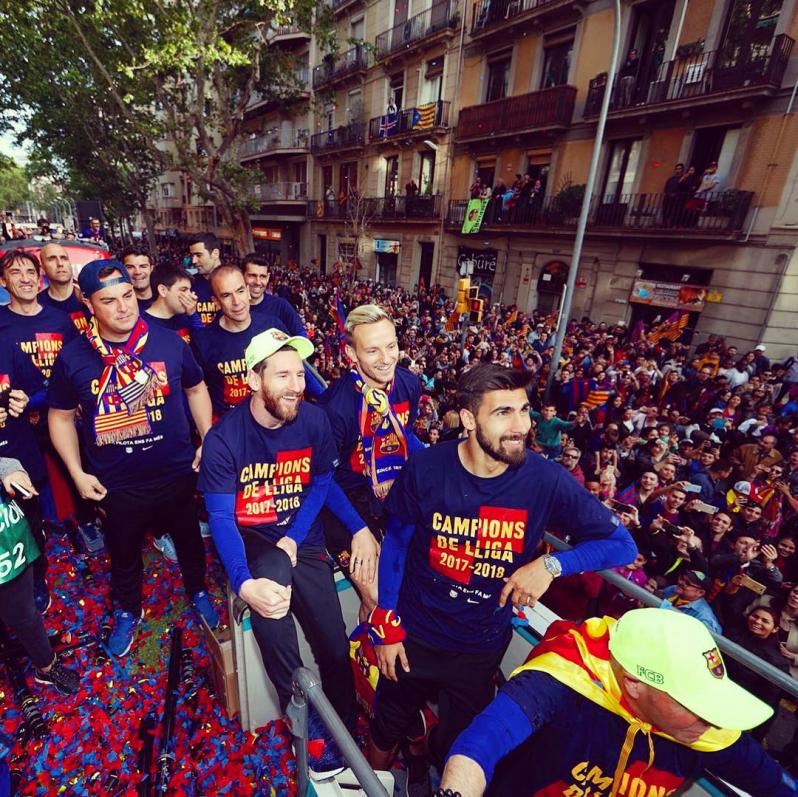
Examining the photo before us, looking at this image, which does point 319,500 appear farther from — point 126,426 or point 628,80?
point 628,80

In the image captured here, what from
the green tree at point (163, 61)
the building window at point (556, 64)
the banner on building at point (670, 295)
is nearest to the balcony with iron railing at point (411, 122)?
the building window at point (556, 64)

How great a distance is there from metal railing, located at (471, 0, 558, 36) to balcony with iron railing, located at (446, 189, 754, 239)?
692 cm

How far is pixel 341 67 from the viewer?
27422 millimetres

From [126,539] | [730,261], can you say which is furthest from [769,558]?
[730,261]

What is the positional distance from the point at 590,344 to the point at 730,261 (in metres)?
5.26

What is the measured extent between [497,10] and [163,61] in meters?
14.8

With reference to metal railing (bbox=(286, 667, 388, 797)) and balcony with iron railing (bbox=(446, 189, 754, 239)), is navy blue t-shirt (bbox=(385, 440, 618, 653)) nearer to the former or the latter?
metal railing (bbox=(286, 667, 388, 797))

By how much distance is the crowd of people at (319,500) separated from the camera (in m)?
2.26

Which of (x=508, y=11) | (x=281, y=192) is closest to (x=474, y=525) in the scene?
(x=508, y=11)

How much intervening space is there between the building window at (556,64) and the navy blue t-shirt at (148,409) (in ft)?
65.7

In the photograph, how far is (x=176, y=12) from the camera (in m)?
11.2

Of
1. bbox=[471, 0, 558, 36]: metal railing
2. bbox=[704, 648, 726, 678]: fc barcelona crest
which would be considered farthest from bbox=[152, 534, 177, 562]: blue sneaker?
bbox=[471, 0, 558, 36]: metal railing

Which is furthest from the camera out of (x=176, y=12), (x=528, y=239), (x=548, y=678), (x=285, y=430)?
(x=528, y=239)

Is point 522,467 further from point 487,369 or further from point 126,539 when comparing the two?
point 126,539
